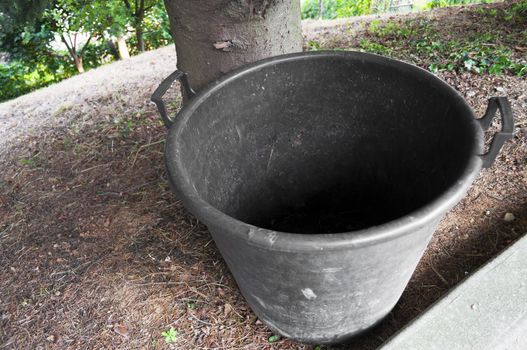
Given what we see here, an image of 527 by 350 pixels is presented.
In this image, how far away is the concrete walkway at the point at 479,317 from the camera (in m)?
1.38

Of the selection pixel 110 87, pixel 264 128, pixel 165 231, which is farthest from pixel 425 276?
pixel 110 87

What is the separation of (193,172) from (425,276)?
1.08 metres

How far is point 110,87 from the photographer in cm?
332

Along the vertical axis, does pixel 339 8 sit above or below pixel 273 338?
below

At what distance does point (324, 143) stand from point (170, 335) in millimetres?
1041

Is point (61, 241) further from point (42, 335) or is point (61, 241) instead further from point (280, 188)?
point (280, 188)

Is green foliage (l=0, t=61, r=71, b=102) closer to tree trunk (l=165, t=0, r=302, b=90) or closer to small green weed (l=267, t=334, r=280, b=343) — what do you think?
tree trunk (l=165, t=0, r=302, b=90)

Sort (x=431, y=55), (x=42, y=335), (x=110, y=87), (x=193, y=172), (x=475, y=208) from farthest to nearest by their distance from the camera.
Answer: (x=110, y=87), (x=431, y=55), (x=475, y=208), (x=42, y=335), (x=193, y=172)

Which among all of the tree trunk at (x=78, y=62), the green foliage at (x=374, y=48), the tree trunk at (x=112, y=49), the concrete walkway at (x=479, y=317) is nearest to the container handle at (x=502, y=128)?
the concrete walkway at (x=479, y=317)

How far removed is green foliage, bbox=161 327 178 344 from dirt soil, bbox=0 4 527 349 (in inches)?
0.7

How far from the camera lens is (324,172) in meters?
1.92

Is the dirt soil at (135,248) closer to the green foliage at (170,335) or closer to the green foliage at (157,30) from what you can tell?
the green foliage at (170,335)

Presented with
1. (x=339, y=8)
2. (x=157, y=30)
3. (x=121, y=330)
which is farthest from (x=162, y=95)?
(x=339, y=8)

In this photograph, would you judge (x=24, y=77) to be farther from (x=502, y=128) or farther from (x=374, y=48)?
(x=502, y=128)
